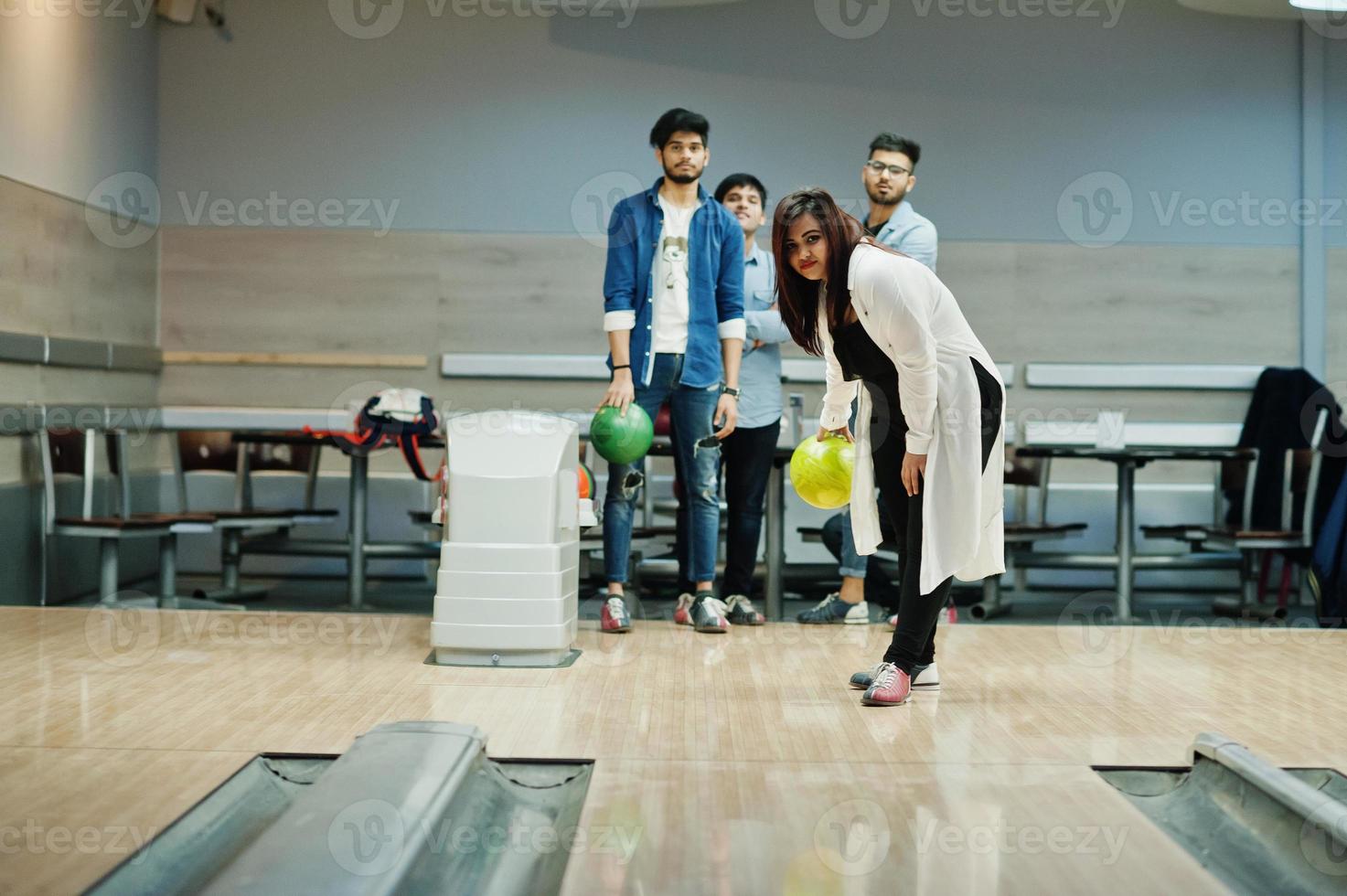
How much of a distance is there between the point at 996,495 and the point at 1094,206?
12.4 feet

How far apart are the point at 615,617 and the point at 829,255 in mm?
1502

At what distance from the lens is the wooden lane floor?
72.6 inches

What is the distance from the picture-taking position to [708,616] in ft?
12.7

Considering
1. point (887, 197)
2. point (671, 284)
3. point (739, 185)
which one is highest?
point (739, 185)

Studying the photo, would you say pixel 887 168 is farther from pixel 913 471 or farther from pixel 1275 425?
pixel 1275 425

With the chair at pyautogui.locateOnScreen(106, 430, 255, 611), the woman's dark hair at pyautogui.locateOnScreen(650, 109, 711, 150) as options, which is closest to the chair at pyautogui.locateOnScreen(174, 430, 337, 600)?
the chair at pyautogui.locateOnScreen(106, 430, 255, 611)

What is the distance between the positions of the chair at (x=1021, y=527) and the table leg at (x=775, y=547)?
101 cm

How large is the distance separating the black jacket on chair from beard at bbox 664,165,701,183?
3.01 metres

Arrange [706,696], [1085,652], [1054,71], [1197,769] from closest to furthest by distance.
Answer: [1197,769]
[706,696]
[1085,652]
[1054,71]

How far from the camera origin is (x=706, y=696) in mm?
2961

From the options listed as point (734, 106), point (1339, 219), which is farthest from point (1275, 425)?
point (734, 106)

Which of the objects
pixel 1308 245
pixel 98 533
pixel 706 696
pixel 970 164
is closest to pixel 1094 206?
pixel 970 164

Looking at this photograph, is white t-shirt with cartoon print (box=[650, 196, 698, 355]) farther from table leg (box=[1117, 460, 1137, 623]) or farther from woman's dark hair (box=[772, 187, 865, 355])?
table leg (box=[1117, 460, 1137, 623])

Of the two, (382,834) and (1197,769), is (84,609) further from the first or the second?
(1197,769)
